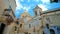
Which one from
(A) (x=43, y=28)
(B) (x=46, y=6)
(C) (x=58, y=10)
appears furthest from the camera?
(B) (x=46, y=6)

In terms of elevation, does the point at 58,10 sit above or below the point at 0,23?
below

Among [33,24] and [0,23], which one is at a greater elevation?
[0,23]

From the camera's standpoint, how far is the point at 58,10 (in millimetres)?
7082

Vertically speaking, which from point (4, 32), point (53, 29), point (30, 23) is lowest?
point (53, 29)

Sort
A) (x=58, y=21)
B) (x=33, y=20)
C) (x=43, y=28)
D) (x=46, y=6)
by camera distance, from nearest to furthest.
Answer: (x=43, y=28), (x=33, y=20), (x=58, y=21), (x=46, y=6)

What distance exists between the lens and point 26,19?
18.5ft

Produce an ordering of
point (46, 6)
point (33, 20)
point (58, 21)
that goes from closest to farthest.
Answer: point (33, 20) → point (58, 21) → point (46, 6)

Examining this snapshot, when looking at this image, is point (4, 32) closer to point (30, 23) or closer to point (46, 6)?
point (30, 23)

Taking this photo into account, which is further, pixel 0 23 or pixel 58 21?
pixel 58 21

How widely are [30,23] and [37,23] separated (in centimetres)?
35

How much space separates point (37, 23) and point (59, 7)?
232cm

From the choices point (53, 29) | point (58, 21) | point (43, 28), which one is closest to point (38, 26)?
point (43, 28)

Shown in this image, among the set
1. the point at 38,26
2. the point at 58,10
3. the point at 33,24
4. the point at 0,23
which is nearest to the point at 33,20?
the point at 33,24

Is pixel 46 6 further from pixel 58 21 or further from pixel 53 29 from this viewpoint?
pixel 53 29
